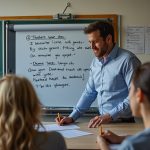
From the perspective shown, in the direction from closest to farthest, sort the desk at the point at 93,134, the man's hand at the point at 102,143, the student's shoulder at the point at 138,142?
1. the student's shoulder at the point at 138,142
2. the man's hand at the point at 102,143
3. the desk at the point at 93,134

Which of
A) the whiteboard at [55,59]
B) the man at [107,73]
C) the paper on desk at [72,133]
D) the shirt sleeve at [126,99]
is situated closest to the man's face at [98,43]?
the man at [107,73]

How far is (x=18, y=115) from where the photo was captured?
4.93ft

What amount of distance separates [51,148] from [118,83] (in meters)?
1.41

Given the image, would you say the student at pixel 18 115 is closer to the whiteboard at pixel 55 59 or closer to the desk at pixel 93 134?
the desk at pixel 93 134

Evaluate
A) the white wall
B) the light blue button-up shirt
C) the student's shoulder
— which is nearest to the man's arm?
the light blue button-up shirt

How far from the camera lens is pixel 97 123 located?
8.30 feet

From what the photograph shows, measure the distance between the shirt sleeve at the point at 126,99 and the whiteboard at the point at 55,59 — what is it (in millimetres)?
1131

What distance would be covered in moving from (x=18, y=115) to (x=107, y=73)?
60.1 inches

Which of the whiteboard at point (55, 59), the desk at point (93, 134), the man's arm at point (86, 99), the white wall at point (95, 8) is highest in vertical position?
the white wall at point (95, 8)

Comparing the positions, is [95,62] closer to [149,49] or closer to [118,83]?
[118,83]

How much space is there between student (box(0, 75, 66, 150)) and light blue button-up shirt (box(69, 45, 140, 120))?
1.31 m

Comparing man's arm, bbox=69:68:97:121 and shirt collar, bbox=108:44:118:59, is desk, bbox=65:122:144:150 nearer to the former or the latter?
man's arm, bbox=69:68:97:121

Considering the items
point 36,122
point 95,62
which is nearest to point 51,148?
point 36,122

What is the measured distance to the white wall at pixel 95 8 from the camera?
3871 mm
